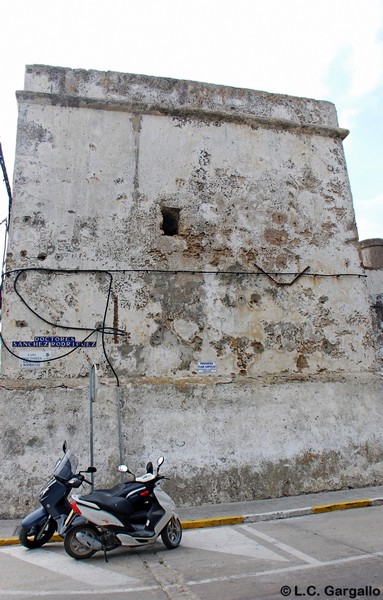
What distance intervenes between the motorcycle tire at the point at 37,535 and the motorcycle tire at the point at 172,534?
124 centimetres

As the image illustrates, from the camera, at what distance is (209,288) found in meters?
7.96

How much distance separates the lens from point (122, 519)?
4.72 meters

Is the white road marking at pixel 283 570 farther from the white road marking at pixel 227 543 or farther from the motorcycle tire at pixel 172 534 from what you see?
the motorcycle tire at pixel 172 534

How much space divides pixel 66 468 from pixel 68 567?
3.73 feet

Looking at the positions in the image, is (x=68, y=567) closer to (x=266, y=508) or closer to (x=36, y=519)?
(x=36, y=519)

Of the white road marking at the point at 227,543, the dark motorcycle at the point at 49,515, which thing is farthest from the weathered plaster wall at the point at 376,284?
the dark motorcycle at the point at 49,515

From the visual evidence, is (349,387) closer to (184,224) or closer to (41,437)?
(184,224)

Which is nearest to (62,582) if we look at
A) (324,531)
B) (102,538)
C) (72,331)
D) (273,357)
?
(102,538)

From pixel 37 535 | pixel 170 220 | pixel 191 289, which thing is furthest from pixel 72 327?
pixel 37 535

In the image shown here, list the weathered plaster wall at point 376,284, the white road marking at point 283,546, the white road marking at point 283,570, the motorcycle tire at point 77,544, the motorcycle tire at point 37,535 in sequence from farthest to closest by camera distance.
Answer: the weathered plaster wall at point 376,284
the motorcycle tire at point 37,535
the motorcycle tire at point 77,544
the white road marking at point 283,546
the white road marking at point 283,570

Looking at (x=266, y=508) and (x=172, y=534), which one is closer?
(x=172, y=534)

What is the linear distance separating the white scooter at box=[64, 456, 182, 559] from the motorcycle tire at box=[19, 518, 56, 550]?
57 centimetres

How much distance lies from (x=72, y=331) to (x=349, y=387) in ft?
15.5

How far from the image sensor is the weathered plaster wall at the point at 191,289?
23.1ft
